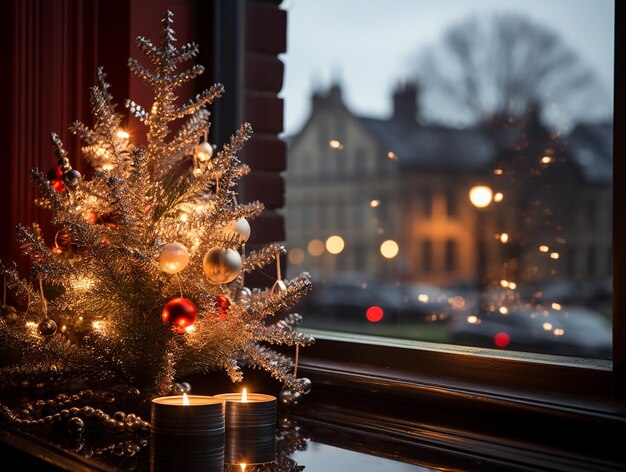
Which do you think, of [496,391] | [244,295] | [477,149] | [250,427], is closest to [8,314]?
[244,295]

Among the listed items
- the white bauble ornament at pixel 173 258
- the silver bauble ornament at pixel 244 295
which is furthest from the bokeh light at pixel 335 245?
the white bauble ornament at pixel 173 258

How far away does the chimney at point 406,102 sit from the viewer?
3.88 meters

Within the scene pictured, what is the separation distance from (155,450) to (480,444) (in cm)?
42

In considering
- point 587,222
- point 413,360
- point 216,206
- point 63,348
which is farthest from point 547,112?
point 63,348

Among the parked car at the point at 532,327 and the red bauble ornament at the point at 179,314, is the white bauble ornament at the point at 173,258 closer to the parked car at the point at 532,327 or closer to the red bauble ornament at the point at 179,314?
the red bauble ornament at the point at 179,314

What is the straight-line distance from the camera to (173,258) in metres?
1.01

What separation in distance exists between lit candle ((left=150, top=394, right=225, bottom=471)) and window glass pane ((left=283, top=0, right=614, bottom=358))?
66cm

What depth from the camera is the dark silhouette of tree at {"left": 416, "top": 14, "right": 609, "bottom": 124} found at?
2303 millimetres

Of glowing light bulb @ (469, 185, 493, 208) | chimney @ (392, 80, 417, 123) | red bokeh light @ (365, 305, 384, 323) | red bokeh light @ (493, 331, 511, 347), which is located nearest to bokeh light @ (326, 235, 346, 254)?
chimney @ (392, 80, 417, 123)

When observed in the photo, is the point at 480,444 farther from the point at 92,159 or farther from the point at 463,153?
the point at 463,153

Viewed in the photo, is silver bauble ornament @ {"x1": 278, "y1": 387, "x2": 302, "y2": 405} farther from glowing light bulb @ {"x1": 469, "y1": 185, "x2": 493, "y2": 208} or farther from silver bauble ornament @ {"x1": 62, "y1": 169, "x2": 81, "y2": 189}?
glowing light bulb @ {"x1": 469, "y1": 185, "x2": 493, "y2": 208}

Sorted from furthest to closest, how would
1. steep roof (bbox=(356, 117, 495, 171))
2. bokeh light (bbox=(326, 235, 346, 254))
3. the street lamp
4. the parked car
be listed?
bokeh light (bbox=(326, 235, 346, 254)) → steep roof (bbox=(356, 117, 495, 171)) → the street lamp → the parked car

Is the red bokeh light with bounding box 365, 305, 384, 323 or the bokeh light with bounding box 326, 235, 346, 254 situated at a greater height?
the bokeh light with bounding box 326, 235, 346, 254

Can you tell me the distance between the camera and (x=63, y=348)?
116cm
